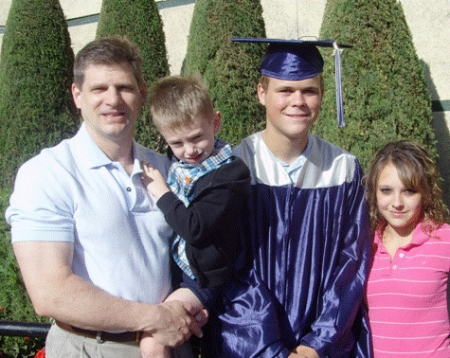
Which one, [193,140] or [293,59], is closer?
[193,140]

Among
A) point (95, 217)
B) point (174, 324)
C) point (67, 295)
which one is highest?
point (95, 217)

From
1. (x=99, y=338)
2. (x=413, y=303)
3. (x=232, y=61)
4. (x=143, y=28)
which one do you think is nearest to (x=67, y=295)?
(x=99, y=338)

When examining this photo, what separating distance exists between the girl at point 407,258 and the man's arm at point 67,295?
108 cm

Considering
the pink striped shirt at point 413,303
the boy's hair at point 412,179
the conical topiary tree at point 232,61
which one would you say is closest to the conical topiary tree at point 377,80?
the conical topiary tree at point 232,61

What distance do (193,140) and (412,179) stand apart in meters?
1.02

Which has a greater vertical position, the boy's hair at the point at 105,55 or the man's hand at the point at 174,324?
the boy's hair at the point at 105,55

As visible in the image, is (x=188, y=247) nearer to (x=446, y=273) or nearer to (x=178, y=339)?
(x=178, y=339)

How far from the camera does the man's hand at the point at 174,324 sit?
214 cm

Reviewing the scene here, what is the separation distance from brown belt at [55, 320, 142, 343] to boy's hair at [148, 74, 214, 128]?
2.65ft

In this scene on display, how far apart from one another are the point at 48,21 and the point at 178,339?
15.9ft

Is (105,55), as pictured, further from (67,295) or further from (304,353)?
(304,353)

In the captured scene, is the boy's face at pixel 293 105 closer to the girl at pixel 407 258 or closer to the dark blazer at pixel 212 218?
the dark blazer at pixel 212 218

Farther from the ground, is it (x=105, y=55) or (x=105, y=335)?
(x=105, y=55)

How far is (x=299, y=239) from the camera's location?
247 centimetres
